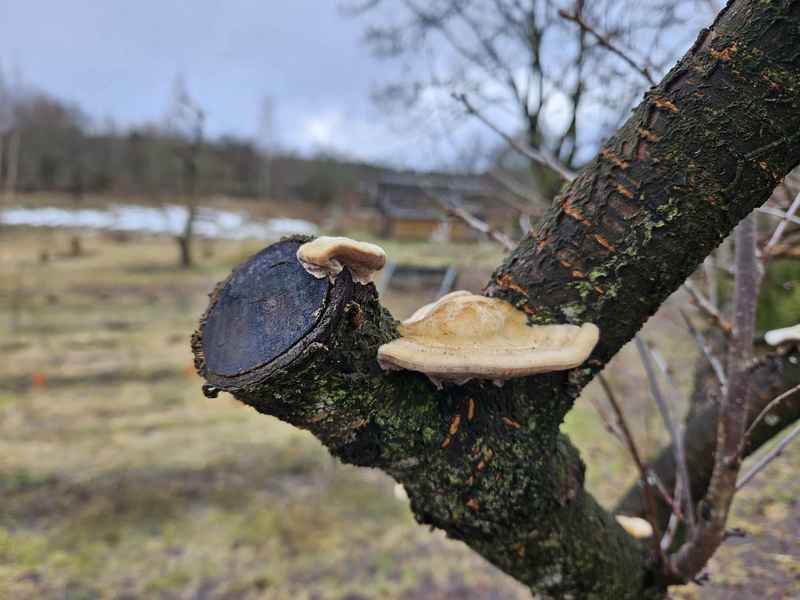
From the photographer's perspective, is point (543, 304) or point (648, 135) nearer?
point (648, 135)

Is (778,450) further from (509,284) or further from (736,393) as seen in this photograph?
(509,284)

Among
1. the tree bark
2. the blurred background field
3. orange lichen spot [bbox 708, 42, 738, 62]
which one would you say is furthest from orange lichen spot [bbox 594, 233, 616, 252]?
the blurred background field

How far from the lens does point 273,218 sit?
32750mm

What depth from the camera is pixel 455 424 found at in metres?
1.07

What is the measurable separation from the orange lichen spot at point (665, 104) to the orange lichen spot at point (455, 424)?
2.27 feet

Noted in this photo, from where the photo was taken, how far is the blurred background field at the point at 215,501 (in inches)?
157

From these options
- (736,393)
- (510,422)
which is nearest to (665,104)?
(510,422)

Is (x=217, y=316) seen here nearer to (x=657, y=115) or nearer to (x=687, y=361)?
(x=657, y=115)

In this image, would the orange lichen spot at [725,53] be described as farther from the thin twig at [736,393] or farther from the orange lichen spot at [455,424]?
the orange lichen spot at [455,424]

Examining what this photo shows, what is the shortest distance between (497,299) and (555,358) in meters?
0.20

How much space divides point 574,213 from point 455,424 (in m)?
0.48

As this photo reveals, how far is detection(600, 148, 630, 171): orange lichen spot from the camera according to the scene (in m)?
1.00

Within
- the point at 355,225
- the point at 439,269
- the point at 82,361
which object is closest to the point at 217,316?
the point at 439,269

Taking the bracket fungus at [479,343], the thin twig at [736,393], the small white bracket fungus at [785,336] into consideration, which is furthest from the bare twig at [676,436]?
the bracket fungus at [479,343]
